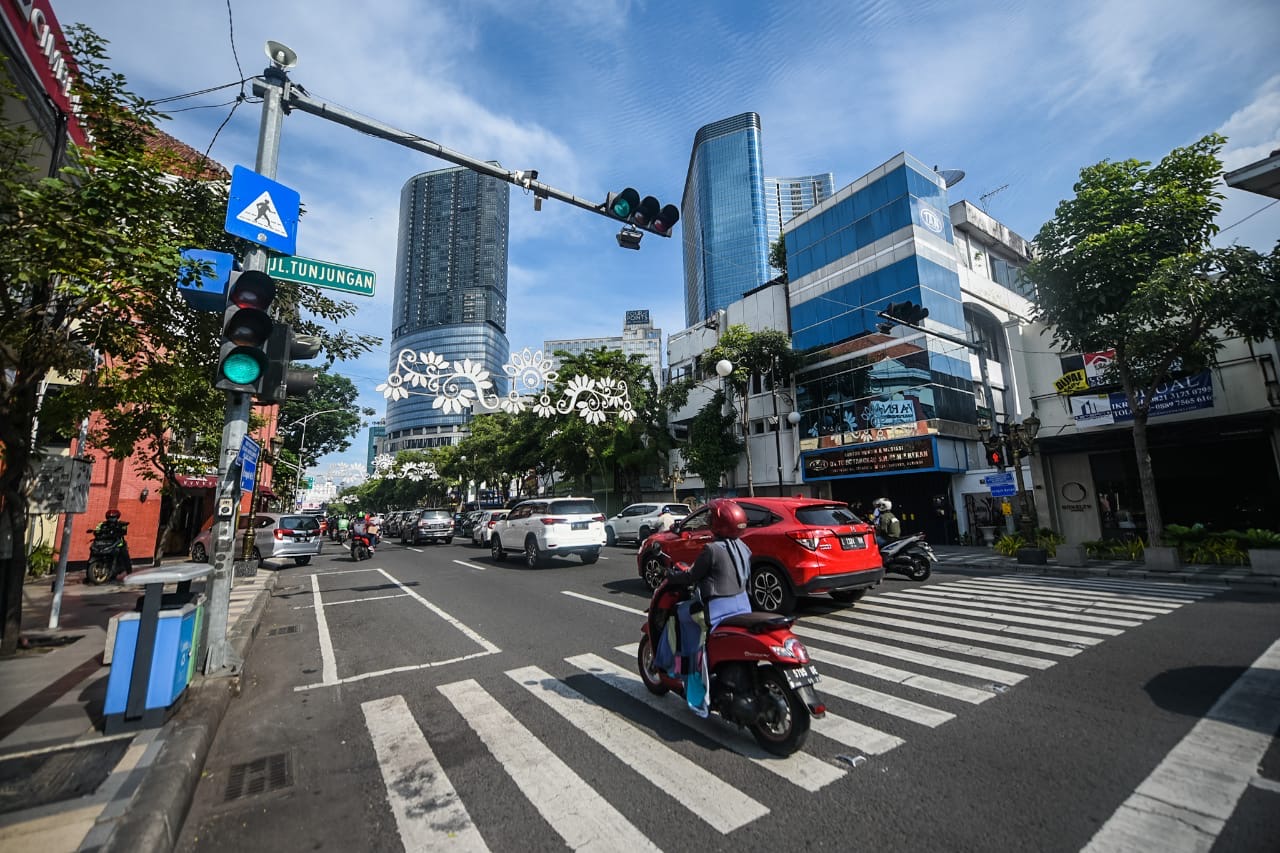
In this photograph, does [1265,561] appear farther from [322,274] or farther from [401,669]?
[322,274]

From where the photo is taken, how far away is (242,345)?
5.11 meters

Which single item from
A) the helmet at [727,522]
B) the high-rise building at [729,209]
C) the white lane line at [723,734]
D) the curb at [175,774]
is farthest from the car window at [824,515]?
the high-rise building at [729,209]

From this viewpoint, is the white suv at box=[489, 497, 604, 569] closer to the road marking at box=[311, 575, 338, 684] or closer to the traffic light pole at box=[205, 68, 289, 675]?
the road marking at box=[311, 575, 338, 684]

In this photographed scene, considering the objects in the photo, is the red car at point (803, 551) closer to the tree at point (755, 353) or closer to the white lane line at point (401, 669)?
the white lane line at point (401, 669)

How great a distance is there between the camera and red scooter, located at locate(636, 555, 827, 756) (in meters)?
3.58

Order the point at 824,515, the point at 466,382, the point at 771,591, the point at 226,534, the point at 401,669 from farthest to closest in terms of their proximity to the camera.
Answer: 1. the point at 466,382
2. the point at 824,515
3. the point at 771,591
4. the point at 401,669
5. the point at 226,534

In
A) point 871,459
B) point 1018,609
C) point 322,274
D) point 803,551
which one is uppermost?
point 322,274

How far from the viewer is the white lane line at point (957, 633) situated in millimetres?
5819

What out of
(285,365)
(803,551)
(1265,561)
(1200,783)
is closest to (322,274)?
(285,365)

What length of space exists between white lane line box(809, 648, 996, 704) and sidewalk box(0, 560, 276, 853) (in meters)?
4.80

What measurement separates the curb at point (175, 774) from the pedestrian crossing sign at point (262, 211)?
180 inches

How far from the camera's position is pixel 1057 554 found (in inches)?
525

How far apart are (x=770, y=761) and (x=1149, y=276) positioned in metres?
15.8

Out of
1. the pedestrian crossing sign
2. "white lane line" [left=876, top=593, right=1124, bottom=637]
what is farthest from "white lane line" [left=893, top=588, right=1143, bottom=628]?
the pedestrian crossing sign
